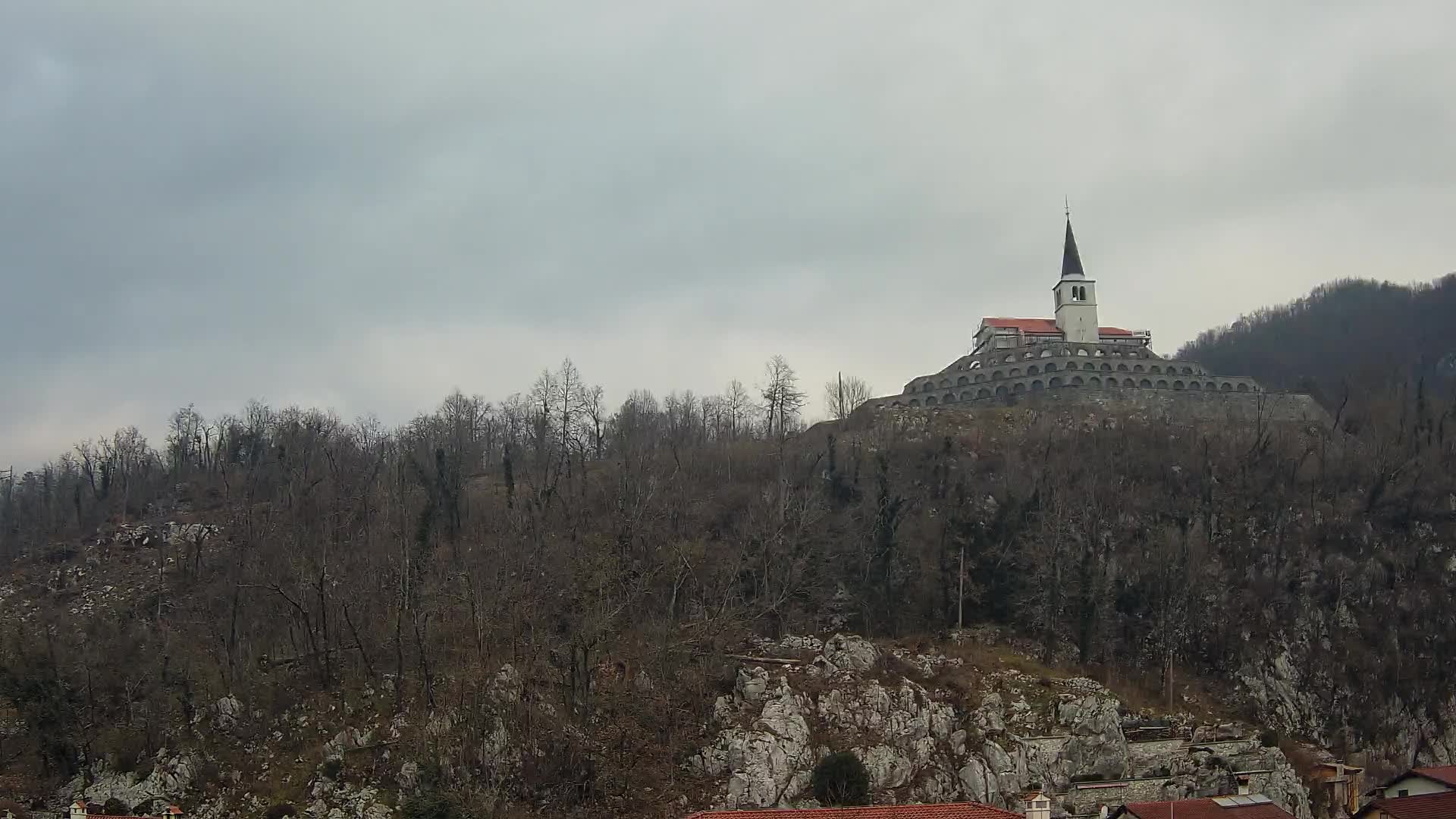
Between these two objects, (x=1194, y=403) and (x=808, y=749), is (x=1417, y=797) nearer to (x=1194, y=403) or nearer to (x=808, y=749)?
(x=808, y=749)

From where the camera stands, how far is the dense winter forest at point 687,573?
4172 cm

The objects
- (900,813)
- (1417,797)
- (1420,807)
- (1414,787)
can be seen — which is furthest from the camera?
(1414,787)

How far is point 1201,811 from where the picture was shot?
3111cm

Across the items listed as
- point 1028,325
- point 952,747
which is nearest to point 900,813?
point 952,747

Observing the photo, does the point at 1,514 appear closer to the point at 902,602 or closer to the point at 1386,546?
the point at 902,602

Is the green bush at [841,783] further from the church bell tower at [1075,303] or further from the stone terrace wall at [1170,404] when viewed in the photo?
the church bell tower at [1075,303]

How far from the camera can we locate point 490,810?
34.3 metres

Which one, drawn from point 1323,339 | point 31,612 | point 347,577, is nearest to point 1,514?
point 31,612

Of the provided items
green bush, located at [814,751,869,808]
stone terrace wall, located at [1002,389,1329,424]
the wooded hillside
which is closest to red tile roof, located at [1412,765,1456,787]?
the wooded hillside

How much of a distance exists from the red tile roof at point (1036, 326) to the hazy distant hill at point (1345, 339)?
17.8m

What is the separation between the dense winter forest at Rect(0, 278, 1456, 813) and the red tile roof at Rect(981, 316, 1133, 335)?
63.6 feet

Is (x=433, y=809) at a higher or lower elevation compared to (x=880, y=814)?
lower

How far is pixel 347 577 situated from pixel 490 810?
17556 mm

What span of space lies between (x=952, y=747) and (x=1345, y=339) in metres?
103
